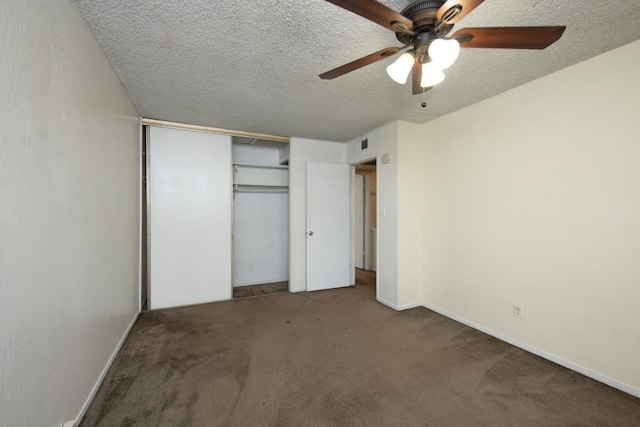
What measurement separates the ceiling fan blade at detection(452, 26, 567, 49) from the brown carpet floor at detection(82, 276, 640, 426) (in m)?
2.08

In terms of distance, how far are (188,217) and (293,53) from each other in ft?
8.25

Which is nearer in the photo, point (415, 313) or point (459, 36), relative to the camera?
point (459, 36)

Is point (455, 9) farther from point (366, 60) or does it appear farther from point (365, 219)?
point (365, 219)

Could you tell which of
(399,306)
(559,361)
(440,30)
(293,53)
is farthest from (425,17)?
(399,306)

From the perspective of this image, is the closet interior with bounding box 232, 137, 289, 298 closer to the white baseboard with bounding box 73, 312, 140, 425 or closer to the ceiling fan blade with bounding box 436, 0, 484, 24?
the white baseboard with bounding box 73, 312, 140, 425

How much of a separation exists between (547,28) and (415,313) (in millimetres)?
2873

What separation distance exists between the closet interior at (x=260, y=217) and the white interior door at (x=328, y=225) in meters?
0.60

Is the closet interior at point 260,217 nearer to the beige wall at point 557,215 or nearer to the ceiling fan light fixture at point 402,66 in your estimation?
the beige wall at point 557,215

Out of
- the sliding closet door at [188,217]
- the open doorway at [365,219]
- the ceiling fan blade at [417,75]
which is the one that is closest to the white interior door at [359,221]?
the open doorway at [365,219]

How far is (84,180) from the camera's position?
63.3 inches

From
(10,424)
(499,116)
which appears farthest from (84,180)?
(499,116)

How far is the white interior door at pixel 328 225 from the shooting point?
13.1 feet

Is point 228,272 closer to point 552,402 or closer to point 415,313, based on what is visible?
point 415,313

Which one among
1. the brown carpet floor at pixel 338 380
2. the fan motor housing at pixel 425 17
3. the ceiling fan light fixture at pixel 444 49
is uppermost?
the fan motor housing at pixel 425 17
